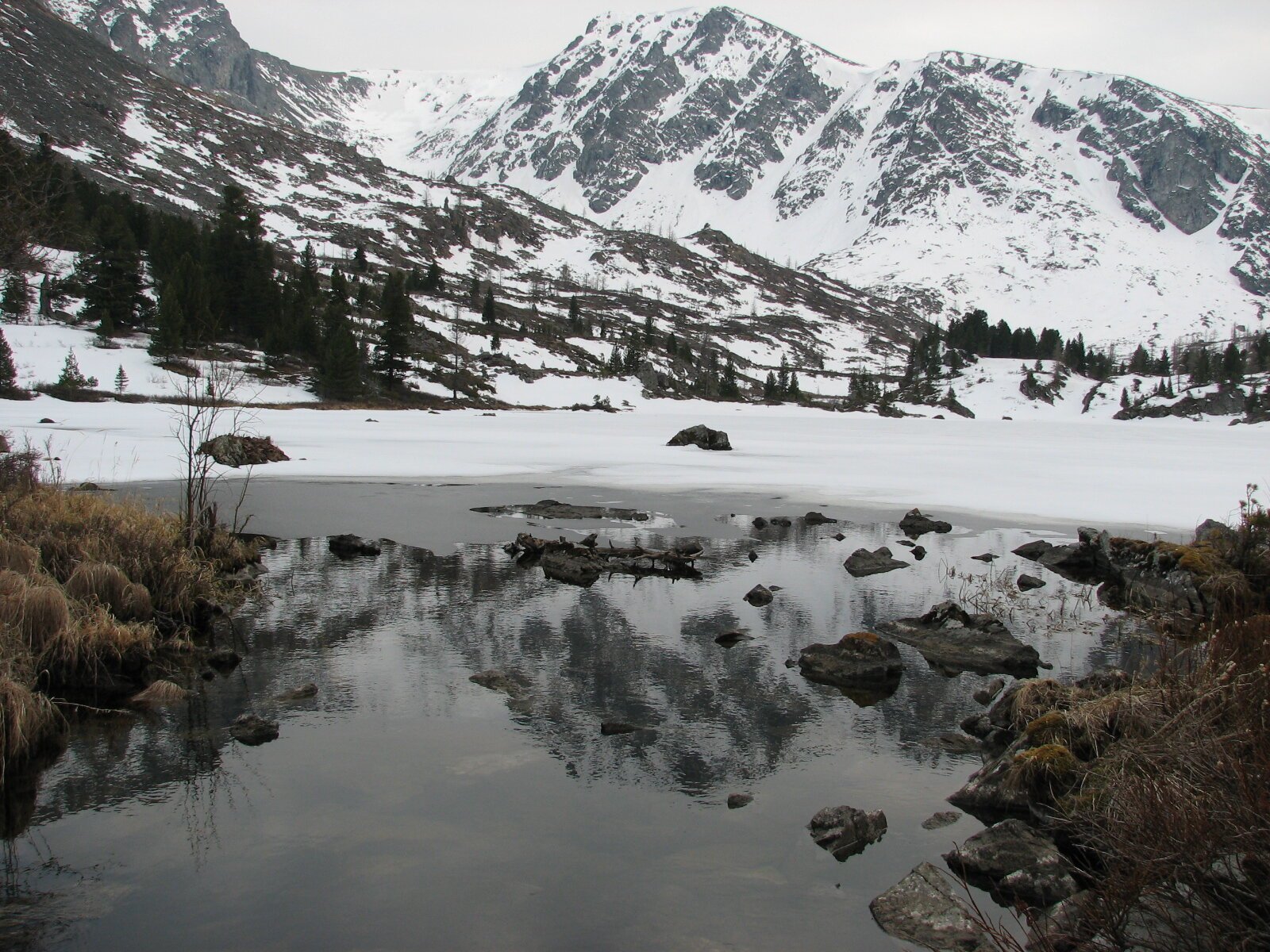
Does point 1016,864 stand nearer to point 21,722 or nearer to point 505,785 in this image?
point 505,785

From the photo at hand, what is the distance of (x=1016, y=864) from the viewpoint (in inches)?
234

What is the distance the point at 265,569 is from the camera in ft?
47.4

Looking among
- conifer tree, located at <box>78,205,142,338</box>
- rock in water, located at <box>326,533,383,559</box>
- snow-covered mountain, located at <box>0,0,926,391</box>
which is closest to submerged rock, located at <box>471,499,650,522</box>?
rock in water, located at <box>326,533,383,559</box>

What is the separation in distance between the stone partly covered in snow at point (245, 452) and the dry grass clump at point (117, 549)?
44.1ft

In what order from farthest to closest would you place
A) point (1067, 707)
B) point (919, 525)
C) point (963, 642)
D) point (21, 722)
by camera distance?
point (919, 525)
point (963, 642)
point (1067, 707)
point (21, 722)

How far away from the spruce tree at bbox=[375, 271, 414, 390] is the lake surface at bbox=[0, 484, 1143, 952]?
7287 cm

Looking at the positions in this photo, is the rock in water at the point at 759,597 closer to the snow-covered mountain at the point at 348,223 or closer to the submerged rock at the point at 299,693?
the submerged rock at the point at 299,693

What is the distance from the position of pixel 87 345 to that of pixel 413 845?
76151mm

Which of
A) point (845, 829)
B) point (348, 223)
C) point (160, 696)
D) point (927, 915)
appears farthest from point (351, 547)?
point (348, 223)

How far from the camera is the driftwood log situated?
14.3m

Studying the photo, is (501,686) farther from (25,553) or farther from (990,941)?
(25,553)

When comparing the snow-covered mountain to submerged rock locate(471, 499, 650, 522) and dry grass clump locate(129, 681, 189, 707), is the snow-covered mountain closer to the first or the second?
submerged rock locate(471, 499, 650, 522)

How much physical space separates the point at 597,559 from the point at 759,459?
2368cm

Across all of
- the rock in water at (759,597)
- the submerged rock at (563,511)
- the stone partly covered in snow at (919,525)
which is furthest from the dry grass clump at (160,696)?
the stone partly covered in snow at (919,525)
